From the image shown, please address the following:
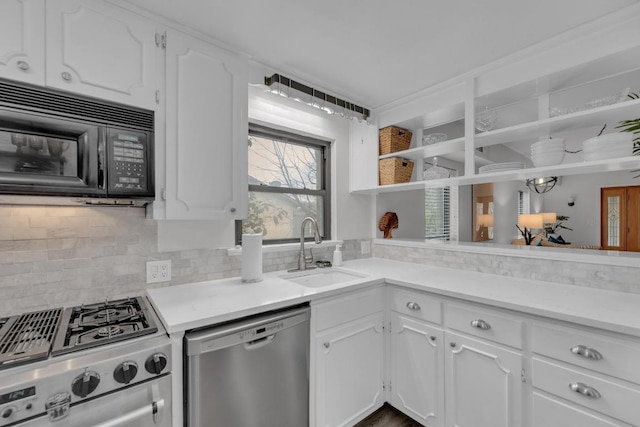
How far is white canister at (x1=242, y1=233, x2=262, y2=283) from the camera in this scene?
1.72 metres

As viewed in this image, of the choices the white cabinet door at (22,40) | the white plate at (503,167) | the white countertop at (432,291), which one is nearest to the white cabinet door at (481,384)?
the white countertop at (432,291)

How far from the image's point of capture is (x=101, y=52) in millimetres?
1205

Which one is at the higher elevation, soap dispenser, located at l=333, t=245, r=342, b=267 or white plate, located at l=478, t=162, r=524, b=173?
white plate, located at l=478, t=162, r=524, b=173

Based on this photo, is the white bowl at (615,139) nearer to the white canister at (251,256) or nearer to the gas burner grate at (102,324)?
the white canister at (251,256)

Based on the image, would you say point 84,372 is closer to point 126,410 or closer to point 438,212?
point 126,410

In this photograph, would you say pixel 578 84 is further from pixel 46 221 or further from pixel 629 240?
pixel 629 240

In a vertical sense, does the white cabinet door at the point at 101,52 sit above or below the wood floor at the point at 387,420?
above

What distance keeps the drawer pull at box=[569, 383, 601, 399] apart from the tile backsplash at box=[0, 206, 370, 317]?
1894mm

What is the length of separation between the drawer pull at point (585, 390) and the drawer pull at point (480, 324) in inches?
13.8

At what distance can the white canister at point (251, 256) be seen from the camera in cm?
172

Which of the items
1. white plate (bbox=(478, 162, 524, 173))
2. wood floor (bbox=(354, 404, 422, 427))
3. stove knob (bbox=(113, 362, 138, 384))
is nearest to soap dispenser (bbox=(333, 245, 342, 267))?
wood floor (bbox=(354, 404, 422, 427))

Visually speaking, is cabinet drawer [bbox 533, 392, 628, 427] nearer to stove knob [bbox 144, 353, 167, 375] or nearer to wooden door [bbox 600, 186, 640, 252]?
stove knob [bbox 144, 353, 167, 375]

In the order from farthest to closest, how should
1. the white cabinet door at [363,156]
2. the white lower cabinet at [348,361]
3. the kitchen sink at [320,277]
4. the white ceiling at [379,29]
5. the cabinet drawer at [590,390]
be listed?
1. the white cabinet door at [363,156]
2. the kitchen sink at [320,277]
3. the white lower cabinet at [348,361]
4. the white ceiling at [379,29]
5. the cabinet drawer at [590,390]

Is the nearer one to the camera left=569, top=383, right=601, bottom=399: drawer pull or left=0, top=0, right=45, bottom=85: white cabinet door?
left=0, top=0, right=45, bottom=85: white cabinet door
